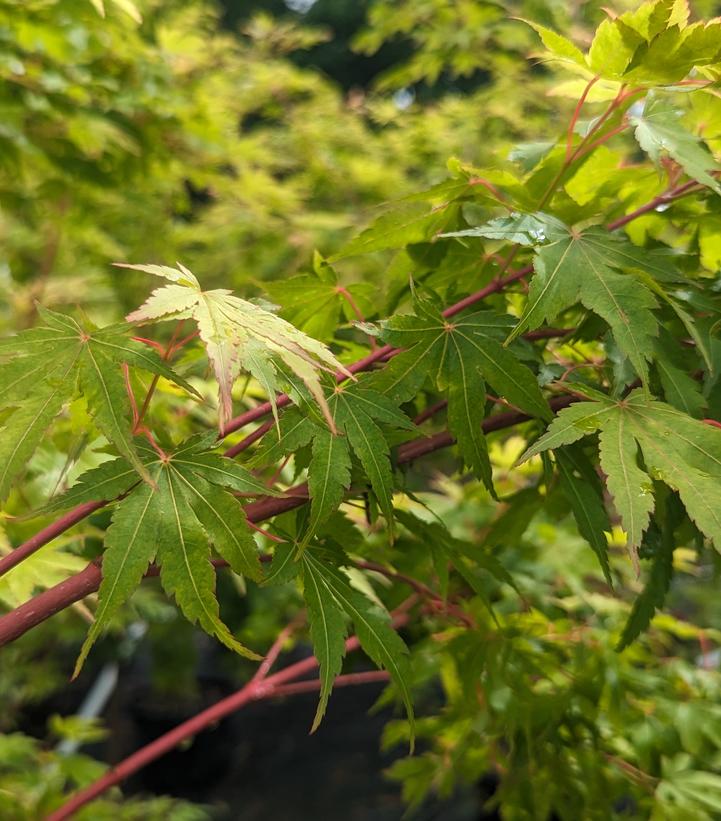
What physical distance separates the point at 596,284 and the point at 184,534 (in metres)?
0.34

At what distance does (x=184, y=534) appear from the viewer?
1.72 feet

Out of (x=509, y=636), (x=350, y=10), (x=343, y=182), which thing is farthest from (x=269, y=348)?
(x=350, y=10)

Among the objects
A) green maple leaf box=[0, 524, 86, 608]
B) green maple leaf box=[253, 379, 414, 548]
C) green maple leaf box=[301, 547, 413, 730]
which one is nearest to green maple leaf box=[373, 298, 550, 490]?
green maple leaf box=[253, 379, 414, 548]

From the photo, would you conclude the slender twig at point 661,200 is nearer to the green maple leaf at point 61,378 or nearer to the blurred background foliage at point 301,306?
the blurred background foliage at point 301,306

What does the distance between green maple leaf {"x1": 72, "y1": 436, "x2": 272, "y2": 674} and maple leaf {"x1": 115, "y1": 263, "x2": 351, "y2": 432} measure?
0.05 metres

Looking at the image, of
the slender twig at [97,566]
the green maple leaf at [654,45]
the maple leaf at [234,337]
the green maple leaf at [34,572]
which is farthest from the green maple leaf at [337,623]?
the green maple leaf at [654,45]

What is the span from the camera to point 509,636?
0.97 meters

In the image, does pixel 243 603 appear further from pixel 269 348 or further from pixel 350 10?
pixel 350 10

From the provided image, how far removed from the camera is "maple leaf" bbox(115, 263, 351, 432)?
0.47 m

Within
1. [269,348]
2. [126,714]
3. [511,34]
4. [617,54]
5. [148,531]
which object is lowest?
[126,714]

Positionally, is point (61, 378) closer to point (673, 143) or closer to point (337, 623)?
point (337, 623)

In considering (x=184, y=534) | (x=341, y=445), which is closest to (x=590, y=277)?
(x=341, y=445)

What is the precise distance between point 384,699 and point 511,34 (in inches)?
77.4

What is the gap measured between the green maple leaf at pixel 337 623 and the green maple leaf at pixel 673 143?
1.34ft
